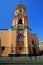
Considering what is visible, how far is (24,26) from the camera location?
32.3 metres

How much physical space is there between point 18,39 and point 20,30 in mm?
2326

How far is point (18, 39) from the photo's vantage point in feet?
101

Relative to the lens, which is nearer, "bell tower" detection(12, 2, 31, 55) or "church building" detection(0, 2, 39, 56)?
"church building" detection(0, 2, 39, 56)

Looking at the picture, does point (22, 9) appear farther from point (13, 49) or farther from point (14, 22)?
point (13, 49)

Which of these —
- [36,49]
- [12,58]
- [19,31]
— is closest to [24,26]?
[19,31]

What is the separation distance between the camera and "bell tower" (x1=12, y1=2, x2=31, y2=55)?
2972 cm

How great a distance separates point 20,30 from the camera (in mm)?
31656

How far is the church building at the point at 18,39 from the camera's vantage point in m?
29.4

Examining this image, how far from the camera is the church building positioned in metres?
29.4

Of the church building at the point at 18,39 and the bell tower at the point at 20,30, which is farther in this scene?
the bell tower at the point at 20,30

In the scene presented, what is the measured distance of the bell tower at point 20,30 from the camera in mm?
29719

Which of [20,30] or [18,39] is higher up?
[20,30]

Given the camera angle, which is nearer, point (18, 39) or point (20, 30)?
point (18, 39)

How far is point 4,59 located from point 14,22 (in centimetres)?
1213
